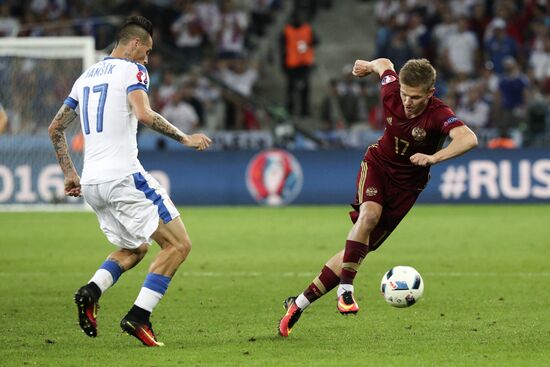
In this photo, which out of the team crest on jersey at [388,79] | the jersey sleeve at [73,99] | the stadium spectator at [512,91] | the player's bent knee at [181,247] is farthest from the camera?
the stadium spectator at [512,91]

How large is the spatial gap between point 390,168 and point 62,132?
241 centimetres

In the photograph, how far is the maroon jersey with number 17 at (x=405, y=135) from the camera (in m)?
8.34

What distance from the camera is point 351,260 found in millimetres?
8406

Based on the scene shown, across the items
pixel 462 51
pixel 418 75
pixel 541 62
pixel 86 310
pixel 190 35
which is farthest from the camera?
pixel 190 35

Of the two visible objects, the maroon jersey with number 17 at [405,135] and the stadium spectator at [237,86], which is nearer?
the maroon jersey with number 17 at [405,135]

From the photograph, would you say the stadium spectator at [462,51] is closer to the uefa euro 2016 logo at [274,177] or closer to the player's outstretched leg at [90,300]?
the uefa euro 2016 logo at [274,177]

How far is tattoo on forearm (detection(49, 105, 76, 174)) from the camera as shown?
8.35 m

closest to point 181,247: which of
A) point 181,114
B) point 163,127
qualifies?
point 163,127

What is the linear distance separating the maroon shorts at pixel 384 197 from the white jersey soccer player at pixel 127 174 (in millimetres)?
1420

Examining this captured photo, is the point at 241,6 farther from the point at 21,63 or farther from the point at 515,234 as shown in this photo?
the point at 515,234

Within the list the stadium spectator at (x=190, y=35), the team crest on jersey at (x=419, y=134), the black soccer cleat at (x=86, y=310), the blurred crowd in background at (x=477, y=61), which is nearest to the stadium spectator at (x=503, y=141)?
the blurred crowd in background at (x=477, y=61)

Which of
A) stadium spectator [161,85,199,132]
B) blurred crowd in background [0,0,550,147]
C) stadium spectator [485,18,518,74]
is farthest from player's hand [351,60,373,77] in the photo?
stadium spectator [485,18,518,74]

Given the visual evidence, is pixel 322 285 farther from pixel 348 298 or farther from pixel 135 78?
pixel 135 78

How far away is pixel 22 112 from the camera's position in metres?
21.5
